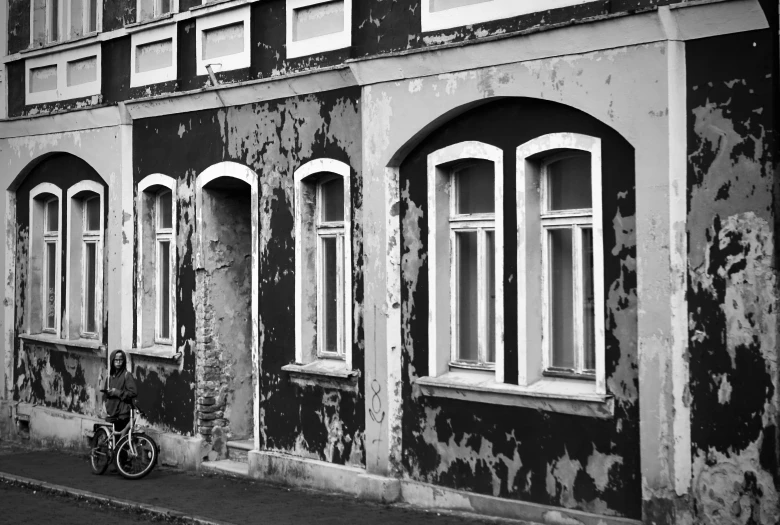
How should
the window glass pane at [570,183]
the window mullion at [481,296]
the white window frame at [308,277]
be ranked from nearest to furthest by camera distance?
the window glass pane at [570,183] < the window mullion at [481,296] < the white window frame at [308,277]

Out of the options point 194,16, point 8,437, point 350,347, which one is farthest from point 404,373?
point 8,437

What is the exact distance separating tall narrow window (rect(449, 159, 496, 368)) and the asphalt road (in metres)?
3.71

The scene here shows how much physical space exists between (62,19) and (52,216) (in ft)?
10.2

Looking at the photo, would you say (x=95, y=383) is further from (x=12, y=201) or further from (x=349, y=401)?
(x=349, y=401)

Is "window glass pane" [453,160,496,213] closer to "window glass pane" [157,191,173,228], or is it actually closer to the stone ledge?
the stone ledge

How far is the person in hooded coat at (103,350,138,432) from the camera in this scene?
1409cm

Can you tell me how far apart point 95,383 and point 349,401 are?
5809 mm

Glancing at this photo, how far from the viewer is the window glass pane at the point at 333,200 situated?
1287cm


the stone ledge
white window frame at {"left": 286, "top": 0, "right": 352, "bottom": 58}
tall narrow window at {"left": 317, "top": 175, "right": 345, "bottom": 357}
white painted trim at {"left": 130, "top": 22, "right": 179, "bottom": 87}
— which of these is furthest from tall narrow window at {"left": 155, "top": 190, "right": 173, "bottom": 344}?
white window frame at {"left": 286, "top": 0, "right": 352, "bottom": 58}

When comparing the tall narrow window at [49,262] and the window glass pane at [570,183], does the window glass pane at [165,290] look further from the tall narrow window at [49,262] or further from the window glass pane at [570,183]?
the window glass pane at [570,183]

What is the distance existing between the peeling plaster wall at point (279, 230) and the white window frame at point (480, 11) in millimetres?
1376

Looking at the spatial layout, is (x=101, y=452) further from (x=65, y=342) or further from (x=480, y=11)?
(x=480, y=11)

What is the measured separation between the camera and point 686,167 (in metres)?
8.83

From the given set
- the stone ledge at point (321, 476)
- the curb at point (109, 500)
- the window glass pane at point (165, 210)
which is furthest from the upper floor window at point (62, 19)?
the stone ledge at point (321, 476)
